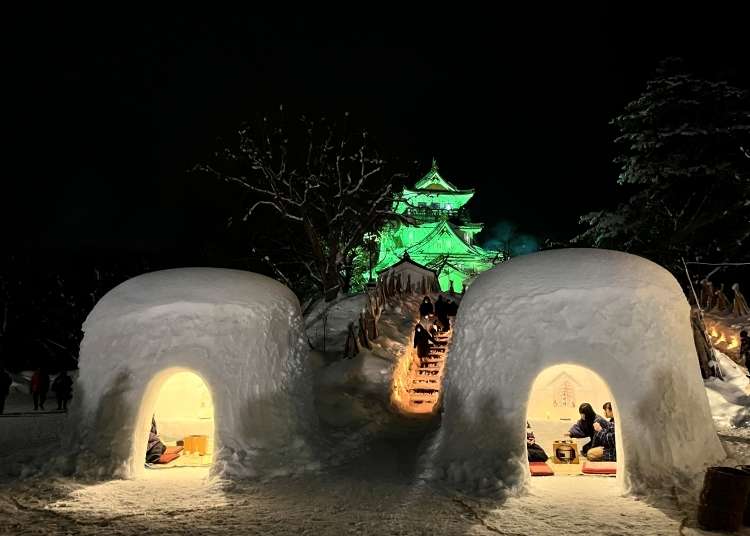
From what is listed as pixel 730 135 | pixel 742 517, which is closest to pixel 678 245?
pixel 730 135

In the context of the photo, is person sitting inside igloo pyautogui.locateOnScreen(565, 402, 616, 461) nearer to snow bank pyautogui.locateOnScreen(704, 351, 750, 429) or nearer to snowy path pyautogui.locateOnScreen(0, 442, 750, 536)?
snowy path pyautogui.locateOnScreen(0, 442, 750, 536)

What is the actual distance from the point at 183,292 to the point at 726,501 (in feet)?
24.7

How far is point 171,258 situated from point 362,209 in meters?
13.0

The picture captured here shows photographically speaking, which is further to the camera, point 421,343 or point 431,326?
point 431,326

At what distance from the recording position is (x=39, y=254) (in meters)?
30.3

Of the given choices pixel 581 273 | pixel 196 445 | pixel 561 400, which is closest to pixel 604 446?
pixel 581 273

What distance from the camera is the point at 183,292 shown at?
9031 millimetres

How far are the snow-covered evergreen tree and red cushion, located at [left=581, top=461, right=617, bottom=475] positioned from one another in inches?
529

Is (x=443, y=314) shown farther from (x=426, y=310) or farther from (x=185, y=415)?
(x=185, y=415)

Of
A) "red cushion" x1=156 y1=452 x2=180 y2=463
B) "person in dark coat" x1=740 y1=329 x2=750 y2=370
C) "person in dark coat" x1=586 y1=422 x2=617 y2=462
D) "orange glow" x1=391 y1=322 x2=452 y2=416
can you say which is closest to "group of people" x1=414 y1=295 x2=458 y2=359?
"orange glow" x1=391 y1=322 x2=452 y2=416

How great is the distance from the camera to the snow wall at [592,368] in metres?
7.53

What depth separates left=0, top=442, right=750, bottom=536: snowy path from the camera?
20.6 ft

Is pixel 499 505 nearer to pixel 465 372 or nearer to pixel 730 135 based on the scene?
pixel 465 372

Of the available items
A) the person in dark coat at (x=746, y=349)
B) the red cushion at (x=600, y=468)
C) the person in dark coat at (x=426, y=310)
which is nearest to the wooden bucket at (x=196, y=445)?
the red cushion at (x=600, y=468)
